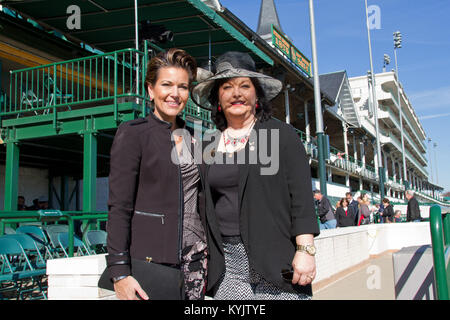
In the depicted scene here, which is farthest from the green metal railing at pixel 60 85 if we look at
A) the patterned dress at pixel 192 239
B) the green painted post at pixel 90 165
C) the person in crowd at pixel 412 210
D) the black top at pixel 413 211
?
the black top at pixel 413 211

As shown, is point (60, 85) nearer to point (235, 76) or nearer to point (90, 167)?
point (90, 167)

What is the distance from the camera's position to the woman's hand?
6.00ft

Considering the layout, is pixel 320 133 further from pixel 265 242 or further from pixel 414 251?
pixel 265 242

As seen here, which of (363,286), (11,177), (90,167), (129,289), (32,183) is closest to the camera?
(129,289)

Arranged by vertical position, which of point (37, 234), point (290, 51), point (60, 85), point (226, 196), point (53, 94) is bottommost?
point (37, 234)

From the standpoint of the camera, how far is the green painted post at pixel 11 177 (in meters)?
9.62

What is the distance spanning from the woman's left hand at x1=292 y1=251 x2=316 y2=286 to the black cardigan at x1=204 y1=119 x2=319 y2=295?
2.1 inches

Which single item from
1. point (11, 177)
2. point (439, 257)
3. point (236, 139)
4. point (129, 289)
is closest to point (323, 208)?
point (11, 177)

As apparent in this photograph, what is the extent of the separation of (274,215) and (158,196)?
572 millimetres

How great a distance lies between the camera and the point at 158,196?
6.53 ft

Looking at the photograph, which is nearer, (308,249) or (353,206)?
(308,249)

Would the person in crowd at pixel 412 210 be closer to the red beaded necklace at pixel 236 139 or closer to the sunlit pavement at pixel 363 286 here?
the sunlit pavement at pixel 363 286

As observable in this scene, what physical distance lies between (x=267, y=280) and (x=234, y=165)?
597mm

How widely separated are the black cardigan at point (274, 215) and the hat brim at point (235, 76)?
453 mm
